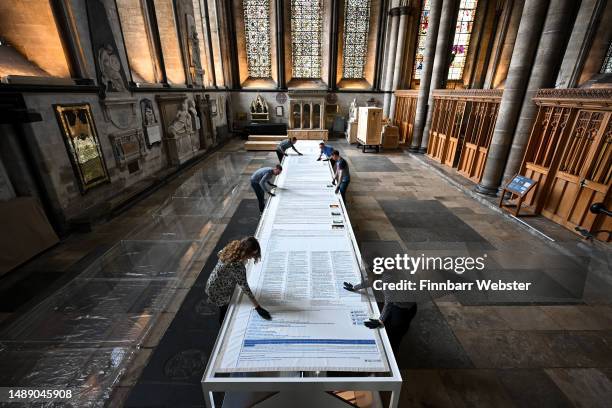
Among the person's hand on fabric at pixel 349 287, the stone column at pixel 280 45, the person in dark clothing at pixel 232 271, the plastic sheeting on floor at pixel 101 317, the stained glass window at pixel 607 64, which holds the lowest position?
the plastic sheeting on floor at pixel 101 317

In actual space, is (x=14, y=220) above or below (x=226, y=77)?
below

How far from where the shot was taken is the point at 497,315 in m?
4.14

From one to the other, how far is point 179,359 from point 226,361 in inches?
66.7

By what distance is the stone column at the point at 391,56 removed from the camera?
1839 centimetres

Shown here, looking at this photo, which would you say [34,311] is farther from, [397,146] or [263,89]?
[263,89]

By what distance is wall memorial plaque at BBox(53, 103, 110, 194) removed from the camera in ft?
A: 20.8

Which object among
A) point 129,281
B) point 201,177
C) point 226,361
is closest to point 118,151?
point 201,177

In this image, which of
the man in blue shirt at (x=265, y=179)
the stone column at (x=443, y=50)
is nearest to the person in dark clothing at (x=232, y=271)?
the man in blue shirt at (x=265, y=179)

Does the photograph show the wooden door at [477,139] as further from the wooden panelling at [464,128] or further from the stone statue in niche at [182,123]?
the stone statue in niche at [182,123]

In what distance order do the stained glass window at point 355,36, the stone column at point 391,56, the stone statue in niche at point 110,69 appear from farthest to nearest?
the stained glass window at point 355,36 → the stone column at point 391,56 → the stone statue in niche at point 110,69

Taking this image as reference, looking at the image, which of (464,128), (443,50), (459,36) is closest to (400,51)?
(443,50)

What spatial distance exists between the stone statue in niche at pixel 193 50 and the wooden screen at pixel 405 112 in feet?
39.3

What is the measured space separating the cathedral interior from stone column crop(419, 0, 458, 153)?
0.08 metres

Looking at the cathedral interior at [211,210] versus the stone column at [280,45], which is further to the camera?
the stone column at [280,45]
